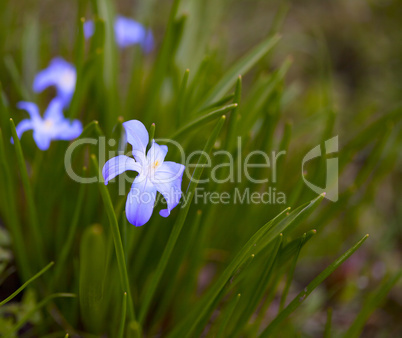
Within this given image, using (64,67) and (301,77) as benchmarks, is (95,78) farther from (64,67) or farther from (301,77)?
(301,77)

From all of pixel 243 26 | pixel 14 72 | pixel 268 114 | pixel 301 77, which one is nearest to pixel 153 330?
pixel 268 114

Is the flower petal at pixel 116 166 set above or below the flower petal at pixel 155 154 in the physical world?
below

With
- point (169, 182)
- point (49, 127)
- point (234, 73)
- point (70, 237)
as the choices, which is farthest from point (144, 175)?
point (234, 73)

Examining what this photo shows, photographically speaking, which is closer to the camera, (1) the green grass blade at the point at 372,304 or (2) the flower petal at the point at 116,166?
(2) the flower petal at the point at 116,166

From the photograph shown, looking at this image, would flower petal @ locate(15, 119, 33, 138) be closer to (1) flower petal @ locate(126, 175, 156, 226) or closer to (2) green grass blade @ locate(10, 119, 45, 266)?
(2) green grass blade @ locate(10, 119, 45, 266)

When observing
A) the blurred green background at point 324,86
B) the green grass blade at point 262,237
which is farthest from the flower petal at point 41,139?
the green grass blade at point 262,237

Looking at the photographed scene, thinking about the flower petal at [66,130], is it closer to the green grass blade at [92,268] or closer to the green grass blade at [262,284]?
the green grass blade at [92,268]

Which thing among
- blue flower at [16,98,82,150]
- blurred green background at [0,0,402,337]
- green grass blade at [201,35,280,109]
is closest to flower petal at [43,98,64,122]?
blue flower at [16,98,82,150]
